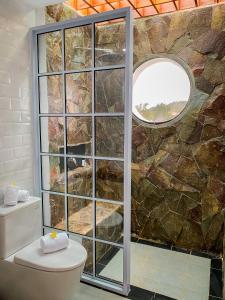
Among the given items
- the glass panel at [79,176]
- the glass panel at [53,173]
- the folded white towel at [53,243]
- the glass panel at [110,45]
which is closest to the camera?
the folded white towel at [53,243]

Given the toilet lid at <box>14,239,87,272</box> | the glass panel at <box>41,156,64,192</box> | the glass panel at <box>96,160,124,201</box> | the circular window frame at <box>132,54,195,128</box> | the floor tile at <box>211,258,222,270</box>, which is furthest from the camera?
the circular window frame at <box>132,54,195,128</box>

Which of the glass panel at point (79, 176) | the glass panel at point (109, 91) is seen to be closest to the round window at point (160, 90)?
the glass panel at point (109, 91)

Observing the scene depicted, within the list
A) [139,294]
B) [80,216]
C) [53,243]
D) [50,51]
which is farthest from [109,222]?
[50,51]

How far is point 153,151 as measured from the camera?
9.56 feet

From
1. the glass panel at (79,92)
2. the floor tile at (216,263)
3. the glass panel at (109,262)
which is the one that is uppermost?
the glass panel at (79,92)

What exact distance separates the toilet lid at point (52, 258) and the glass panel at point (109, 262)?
1.27 ft

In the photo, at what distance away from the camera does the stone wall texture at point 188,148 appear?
2.58 meters

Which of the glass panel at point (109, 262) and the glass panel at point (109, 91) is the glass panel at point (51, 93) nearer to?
the glass panel at point (109, 91)

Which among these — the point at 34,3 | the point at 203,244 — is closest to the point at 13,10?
the point at 34,3

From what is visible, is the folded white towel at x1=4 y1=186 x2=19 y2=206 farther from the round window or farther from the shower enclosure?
the round window

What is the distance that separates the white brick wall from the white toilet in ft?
1.11

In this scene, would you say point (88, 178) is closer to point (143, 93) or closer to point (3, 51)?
point (3, 51)

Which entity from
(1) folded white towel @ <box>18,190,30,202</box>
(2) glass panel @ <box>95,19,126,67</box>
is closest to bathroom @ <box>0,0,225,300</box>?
(2) glass panel @ <box>95,19,126,67</box>

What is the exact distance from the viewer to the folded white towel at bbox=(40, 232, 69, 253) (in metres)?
1.76
